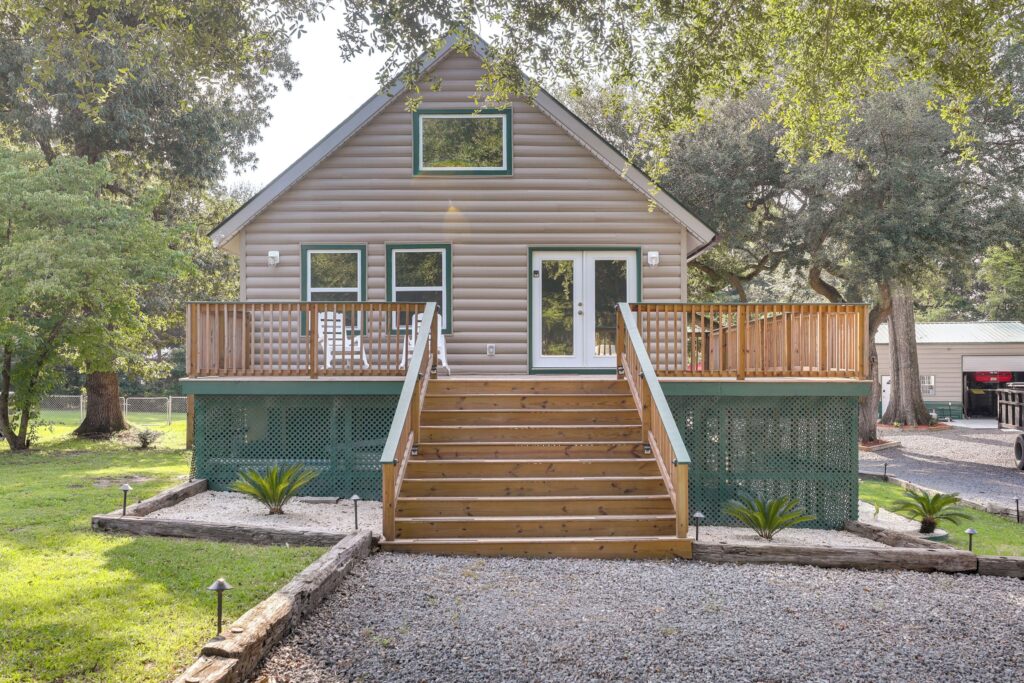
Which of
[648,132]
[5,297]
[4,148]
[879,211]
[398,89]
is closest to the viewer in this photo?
[648,132]

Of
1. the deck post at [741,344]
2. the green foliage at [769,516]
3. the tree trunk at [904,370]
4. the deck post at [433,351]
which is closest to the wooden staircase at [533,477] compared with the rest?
the deck post at [433,351]

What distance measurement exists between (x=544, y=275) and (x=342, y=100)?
455 centimetres

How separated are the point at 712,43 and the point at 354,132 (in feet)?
20.7

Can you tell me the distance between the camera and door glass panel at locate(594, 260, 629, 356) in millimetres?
12781

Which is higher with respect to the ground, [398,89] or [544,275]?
[398,89]

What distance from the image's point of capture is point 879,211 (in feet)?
62.1

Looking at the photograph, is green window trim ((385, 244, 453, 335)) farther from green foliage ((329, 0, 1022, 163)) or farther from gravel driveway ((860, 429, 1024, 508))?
gravel driveway ((860, 429, 1024, 508))

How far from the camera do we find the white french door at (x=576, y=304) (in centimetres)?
1277

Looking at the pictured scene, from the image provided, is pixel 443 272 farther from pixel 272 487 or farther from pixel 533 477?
pixel 533 477

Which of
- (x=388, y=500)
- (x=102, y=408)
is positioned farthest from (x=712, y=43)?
(x=102, y=408)

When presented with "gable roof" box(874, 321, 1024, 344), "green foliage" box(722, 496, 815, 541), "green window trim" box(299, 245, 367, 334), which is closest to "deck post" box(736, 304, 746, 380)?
"green foliage" box(722, 496, 815, 541)

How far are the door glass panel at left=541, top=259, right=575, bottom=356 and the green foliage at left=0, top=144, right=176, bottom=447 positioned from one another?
373 inches

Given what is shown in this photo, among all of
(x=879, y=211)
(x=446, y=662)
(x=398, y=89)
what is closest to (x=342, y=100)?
(x=398, y=89)

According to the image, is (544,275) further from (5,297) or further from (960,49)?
(5,297)
